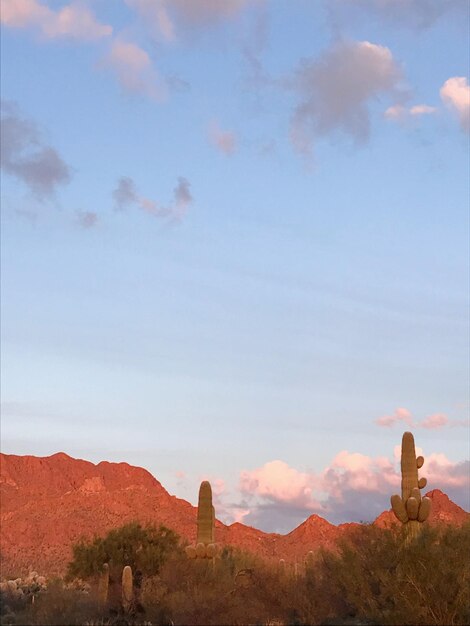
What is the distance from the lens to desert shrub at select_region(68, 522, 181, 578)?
43.2 metres

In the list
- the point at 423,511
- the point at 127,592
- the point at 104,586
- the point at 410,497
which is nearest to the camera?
the point at 423,511

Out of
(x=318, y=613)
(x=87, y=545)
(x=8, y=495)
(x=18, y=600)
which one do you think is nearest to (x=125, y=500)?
(x=8, y=495)

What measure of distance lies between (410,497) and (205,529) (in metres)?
11.0

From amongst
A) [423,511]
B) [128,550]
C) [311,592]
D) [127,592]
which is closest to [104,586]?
[127,592]

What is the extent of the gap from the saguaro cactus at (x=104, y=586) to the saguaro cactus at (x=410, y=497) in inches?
442

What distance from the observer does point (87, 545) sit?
45.9m

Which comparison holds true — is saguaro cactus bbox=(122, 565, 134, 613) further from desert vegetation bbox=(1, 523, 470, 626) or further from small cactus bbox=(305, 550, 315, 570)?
small cactus bbox=(305, 550, 315, 570)

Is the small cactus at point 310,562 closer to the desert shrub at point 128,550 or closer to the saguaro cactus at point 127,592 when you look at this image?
the desert shrub at point 128,550

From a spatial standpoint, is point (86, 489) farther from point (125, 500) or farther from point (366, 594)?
point (366, 594)

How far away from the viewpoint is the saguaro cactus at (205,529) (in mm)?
39031

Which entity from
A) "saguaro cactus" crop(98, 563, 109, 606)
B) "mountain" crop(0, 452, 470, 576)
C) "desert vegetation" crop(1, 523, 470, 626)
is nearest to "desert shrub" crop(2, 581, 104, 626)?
"desert vegetation" crop(1, 523, 470, 626)

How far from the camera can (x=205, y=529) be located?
4103 cm

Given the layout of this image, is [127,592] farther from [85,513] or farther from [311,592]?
[85,513]

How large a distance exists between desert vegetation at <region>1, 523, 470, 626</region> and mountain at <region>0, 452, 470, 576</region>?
38008 mm
